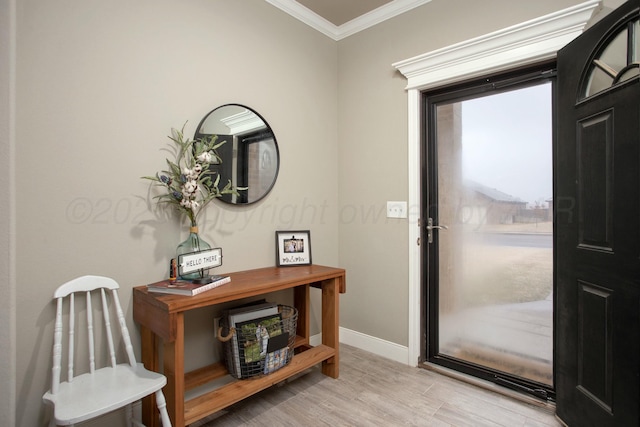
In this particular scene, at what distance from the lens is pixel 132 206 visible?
1745 millimetres

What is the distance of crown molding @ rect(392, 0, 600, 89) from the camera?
5.97 feet

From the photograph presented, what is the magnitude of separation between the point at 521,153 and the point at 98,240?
2544 millimetres

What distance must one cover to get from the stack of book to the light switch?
1.22m

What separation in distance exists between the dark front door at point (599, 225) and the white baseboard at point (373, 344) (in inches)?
39.1

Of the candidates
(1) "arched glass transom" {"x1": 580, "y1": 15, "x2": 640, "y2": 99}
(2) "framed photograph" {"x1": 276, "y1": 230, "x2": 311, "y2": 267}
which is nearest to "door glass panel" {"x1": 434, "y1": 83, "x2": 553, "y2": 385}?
(1) "arched glass transom" {"x1": 580, "y1": 15, "x2": 640, "y2": 99}

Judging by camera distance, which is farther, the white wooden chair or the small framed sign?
the small framed sign

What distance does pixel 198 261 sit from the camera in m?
1.69

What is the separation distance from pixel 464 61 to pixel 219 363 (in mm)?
2588

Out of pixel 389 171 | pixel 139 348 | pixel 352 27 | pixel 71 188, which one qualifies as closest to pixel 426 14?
pixel 352 27

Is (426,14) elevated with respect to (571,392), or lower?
elevated

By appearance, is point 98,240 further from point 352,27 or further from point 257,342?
point 352,27

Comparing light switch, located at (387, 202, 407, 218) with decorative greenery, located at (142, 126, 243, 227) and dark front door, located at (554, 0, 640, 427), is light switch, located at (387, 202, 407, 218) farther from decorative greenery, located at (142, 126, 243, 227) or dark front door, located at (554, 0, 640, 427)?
decorative greenery, located at (142, 126, 243, 227)

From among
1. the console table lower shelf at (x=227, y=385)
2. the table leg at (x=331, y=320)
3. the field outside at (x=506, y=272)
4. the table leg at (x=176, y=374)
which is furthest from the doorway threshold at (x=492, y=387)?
the table leg at (x=176, y=374)

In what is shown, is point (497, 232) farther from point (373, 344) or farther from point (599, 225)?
point (373, 344)
